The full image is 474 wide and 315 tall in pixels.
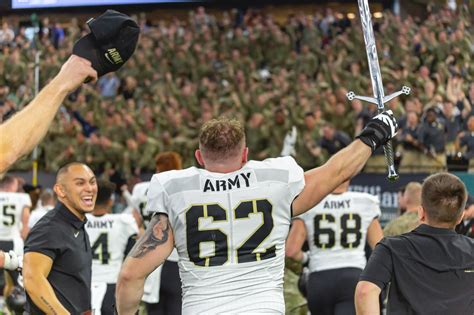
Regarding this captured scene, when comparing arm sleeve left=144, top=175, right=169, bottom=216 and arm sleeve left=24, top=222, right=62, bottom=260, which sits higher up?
arm sleeve left=144, top=175, right=169, bottom=216

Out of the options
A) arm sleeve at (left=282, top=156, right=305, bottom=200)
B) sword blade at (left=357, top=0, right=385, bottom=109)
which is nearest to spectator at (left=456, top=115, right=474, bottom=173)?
sword blade at (left=357, top=0, right=385, bottom=109)

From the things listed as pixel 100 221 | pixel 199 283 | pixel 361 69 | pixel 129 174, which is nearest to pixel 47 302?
pixel 199 283

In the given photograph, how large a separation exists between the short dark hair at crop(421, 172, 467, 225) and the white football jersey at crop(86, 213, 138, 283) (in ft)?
14.9

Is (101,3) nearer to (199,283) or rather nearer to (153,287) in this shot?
(153,287)

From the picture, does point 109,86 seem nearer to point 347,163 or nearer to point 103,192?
point 103,192

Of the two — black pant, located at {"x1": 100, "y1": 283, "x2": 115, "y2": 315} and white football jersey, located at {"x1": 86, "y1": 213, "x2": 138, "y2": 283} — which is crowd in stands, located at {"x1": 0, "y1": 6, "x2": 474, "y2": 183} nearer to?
white football jersey, located at {"x1": 86, "y1": 213, "x2": 138, "y2": 283}

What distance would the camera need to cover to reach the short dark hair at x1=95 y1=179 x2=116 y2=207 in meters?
9.01

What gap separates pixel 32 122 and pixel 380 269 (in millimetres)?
2327

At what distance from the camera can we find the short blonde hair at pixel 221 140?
188 inches

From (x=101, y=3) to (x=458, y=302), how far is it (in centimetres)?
491

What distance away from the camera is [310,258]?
28.6 feet

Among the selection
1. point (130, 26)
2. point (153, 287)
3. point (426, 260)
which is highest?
point (130, 26)

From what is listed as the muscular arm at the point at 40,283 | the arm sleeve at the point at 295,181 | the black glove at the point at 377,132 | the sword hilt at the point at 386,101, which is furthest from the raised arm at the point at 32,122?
the muscular arm at the point at 40,283

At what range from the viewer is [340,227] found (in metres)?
8.48
